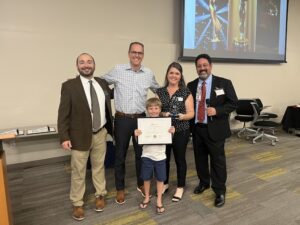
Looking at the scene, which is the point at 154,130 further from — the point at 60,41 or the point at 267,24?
the point at 267,24

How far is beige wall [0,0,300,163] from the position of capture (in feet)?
12.0

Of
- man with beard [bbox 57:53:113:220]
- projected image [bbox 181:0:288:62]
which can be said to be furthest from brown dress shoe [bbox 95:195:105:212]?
projected image [bbox 181:0:288:62]

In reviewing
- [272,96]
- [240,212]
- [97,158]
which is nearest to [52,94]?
[97,158]

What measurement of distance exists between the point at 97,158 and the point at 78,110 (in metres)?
0.55

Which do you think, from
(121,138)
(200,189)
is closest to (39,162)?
(121,138)

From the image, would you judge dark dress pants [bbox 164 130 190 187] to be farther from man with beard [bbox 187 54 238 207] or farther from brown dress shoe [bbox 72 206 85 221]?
brown dress shoe [bbox 72 206 85 221]

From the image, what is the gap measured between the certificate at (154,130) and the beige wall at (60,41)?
2062 millimetres

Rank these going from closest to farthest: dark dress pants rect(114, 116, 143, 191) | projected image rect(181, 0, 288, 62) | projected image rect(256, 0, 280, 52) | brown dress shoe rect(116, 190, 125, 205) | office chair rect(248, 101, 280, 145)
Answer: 1. dark dress pants rect(114, 116, 143, 191)
2. brown dress shoe rect(116, 190, 125, 205)
3. projected image rect(181, 0, 288, 62)
4. office chair rect(248, 101, 280, 145)
5. projected image rect(256, 0, 280, 52)

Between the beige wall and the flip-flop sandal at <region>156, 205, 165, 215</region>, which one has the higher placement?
the beige wall

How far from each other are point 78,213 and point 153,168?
0.83 meters

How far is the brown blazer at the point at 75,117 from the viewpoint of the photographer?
2.33 meters

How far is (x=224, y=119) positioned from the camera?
269cm

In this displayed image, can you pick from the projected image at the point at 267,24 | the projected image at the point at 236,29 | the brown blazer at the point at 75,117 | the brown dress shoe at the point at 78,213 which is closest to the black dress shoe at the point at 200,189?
the brown dress shoe at the point at 78,213

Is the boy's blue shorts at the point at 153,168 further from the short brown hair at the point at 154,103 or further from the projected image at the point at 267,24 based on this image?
the projected image at the point at 267,24
